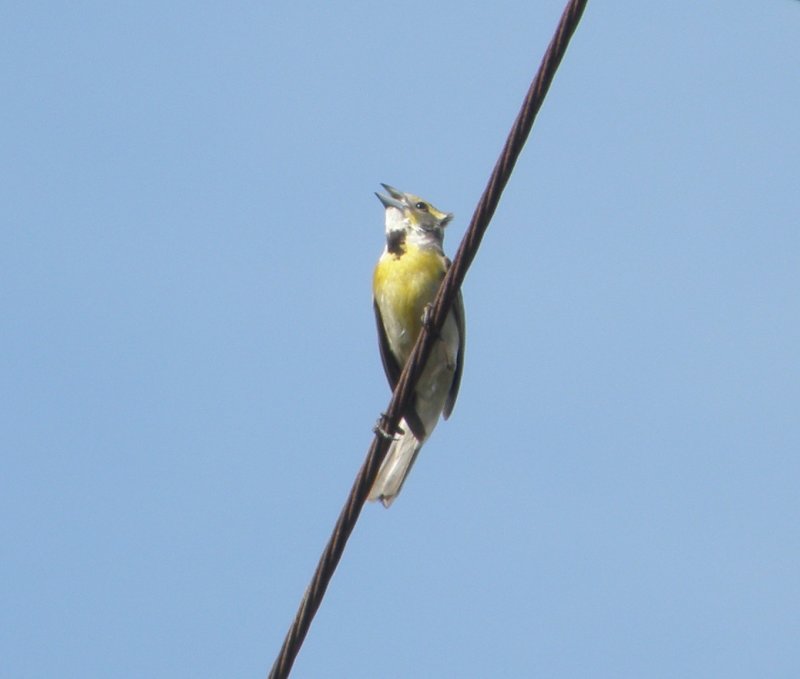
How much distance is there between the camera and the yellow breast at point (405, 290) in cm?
755

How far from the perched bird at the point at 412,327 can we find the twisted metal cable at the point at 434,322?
242cm

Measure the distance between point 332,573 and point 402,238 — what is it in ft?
12.4

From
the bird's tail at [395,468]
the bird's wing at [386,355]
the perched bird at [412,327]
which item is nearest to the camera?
the bird's tail at [395,468]

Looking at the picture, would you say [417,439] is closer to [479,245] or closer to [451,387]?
[451,387]

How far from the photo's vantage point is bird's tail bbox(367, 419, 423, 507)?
715 centimetres

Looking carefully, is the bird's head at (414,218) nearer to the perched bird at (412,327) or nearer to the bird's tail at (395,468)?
the perched bird at (412,327)

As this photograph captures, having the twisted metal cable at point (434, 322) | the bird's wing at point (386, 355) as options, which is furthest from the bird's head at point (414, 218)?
the twisted metal cable at point (434, 322)

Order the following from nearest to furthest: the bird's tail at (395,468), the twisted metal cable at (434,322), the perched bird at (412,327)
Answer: the twisted metal cable at (434,322), the bird's tail at (395,468), the perched bird at (412,327)

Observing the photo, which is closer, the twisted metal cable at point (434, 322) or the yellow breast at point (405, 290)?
the twisted metal cable at point (434, 322)

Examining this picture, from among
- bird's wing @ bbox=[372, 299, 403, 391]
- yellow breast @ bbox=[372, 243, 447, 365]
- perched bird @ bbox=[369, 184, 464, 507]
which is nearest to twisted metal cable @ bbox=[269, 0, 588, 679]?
perched bird @ bbox=[369, 184, 464, 507]

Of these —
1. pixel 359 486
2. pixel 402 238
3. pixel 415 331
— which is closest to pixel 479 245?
pixel 359 486

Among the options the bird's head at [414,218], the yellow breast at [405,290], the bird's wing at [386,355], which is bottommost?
the bird's wing at [386,355]

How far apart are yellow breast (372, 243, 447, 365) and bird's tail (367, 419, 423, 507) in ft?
1.67

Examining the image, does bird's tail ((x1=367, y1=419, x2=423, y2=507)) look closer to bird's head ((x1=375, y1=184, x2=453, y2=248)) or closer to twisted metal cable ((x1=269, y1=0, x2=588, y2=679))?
bird's head ((x1=375, y1=184, x2=453, y2=248))
